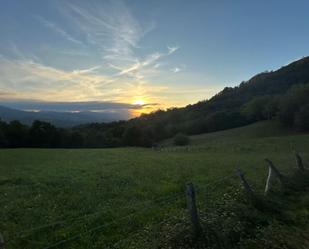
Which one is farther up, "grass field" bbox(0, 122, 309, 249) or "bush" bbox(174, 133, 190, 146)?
"grass field" bbox(0, 122, 309, 249)

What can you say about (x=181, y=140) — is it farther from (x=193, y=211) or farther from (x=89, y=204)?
(x=193, y=211)

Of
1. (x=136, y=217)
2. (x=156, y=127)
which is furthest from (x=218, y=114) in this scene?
(x=136, y=217)

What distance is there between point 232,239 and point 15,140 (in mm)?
81851

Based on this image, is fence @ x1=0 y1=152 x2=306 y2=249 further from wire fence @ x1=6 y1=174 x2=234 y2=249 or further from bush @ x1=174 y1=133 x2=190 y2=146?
bush @ x1=174 y1=133 x2=190 y2=146

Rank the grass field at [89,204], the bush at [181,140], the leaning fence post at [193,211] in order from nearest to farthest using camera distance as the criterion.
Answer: the leaning fence post at [193,211]
the grass field at [89,204]
the bush at [181,140]

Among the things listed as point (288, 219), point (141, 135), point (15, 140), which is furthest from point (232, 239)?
point (141, 135)

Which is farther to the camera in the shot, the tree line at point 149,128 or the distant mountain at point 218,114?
the distant mountain at point 218,114

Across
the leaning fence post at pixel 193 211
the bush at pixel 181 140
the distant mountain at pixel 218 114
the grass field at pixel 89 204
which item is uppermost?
the distant mountain at pixel 218 114

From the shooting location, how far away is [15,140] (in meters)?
84.1

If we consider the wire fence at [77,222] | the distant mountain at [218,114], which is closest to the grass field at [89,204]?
the wire fence at [77,222]

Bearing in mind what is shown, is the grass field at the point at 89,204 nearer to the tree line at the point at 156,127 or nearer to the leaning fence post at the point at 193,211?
the leaning fence post at the point at 193,211

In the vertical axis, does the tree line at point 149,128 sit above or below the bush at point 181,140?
above

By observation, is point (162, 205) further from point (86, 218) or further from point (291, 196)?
point (291, 196)

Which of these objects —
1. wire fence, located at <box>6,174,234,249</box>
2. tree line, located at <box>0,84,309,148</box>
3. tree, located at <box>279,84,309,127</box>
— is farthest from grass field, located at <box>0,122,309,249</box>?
tree, located at <box>279,84,309,127</box>
